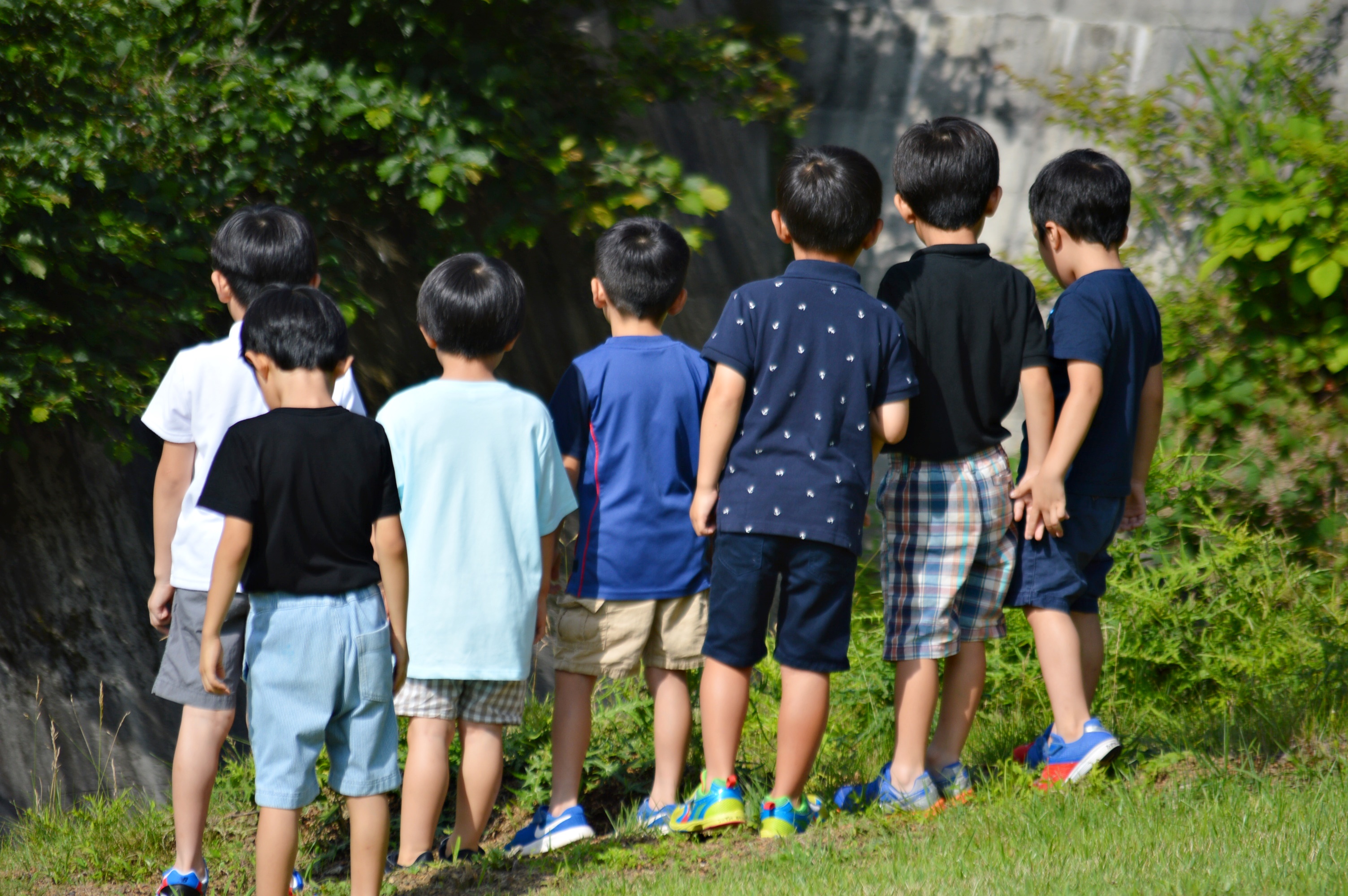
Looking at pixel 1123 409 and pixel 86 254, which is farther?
pixel 86 254

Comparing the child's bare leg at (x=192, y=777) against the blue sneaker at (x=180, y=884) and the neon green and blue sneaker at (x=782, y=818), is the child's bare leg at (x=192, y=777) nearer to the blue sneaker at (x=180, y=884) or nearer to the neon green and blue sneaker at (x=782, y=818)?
the blue sneaker at (x=180, y=884)

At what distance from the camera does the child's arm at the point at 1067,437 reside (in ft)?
9.59

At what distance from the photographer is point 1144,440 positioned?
127 inches

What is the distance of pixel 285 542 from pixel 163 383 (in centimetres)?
66

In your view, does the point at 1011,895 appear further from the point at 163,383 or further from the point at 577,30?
the point at 577,30

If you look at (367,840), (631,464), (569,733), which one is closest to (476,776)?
(569,733)

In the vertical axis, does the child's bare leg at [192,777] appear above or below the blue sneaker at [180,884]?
above

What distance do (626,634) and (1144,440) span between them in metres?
1.48

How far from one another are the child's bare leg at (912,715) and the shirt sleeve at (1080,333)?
84 cm

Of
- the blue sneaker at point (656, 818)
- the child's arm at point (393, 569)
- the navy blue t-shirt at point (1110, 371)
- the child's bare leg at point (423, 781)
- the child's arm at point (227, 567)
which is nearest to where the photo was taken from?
the child's arm at point (227, 567)

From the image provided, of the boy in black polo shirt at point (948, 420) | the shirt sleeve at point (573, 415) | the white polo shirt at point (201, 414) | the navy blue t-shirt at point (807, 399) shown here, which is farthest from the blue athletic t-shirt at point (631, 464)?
the white polo shirt at point (201, 414)

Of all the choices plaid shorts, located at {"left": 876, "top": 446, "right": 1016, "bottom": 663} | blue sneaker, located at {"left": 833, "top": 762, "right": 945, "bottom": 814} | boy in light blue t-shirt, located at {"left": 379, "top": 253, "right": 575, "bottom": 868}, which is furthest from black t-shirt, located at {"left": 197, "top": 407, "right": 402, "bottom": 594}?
blue sneaker, located at {"left": 833, "top": 762, "right": 945, "bottom": 814}

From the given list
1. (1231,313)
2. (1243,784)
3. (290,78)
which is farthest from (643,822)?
(1231,313)

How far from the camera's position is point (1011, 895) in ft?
7.74
